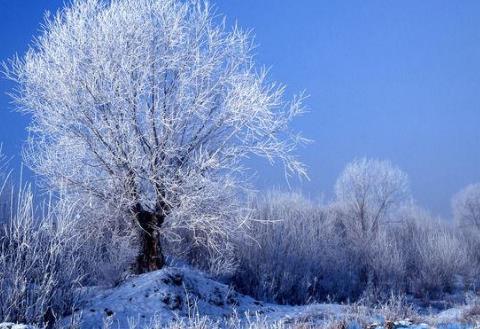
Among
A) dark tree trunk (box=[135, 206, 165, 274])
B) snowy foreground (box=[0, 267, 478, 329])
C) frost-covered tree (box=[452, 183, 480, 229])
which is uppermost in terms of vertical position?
frost-covered tree (box=[452, 183, 480, 229])

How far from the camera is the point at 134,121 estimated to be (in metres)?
11.6

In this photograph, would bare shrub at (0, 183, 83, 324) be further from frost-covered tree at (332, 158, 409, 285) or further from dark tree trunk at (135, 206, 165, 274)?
frost-covered tree at (332, 158, 409, 285)

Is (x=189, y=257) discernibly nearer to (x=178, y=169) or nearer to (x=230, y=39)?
(x=178, y=169)

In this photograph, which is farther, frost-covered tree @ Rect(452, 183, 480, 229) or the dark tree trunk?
frost-covered tree @ Rect(452, 183, 480, 229)

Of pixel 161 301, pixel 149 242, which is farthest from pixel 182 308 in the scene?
pixel 149 242

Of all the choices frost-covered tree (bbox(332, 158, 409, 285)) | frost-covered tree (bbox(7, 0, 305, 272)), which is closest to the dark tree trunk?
frost-covered tree (bbox(7, 0, 305, 272))

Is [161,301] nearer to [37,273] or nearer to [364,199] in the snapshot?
[37,273]

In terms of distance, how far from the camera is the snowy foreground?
8.57 metres

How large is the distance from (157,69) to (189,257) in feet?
24.1

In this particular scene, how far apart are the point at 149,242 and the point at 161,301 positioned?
8.84 ft

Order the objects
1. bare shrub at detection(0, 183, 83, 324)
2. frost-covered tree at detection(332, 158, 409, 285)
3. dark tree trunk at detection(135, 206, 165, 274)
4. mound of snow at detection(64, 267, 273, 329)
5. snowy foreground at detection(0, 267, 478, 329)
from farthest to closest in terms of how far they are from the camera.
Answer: frost-covered tree at detection(332, 158, 409, 285)
dark tree trunk at detection(135, 206, 165, 274)
mound of snow at detection(64, 267, 273, 329)
snowy foreground at detection(0, 267, 478, 329)
bare shrub at detection(0, 183, 83, 324)

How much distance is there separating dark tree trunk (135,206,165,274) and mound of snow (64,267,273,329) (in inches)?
30.9

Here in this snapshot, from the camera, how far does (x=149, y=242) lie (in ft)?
40.8

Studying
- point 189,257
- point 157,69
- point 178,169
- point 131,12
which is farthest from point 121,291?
point 189,257
